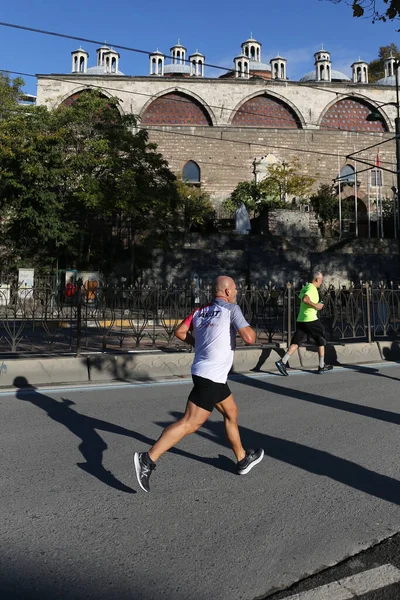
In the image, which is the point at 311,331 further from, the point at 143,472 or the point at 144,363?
the point at 143,472

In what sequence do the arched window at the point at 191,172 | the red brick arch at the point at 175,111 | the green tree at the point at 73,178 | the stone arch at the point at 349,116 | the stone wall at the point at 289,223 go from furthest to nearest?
the stone arch at the point at 349,116 < the red brick arch at the point at 175,111 < the arched window at the point at 191,172 < the stone wall at the point at 289,223 < the green tree at the point at 73,178

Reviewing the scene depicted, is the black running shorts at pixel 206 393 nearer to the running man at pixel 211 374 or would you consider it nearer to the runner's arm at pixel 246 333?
the running man at pixel 211 374

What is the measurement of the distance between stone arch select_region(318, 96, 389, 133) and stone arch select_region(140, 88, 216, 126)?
1184 centimetres

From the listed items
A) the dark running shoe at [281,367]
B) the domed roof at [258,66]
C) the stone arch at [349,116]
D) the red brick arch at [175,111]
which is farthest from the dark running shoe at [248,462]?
the domed roof at [258,66]

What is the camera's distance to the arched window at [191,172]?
50.4 meters

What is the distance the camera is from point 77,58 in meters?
64.5

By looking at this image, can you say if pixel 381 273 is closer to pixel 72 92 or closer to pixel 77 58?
pixel 72 92

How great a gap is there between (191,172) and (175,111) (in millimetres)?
6461

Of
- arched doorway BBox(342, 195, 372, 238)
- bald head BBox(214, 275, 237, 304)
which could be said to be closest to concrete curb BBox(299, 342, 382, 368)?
bald head BBox(214, 275, 237, 304)

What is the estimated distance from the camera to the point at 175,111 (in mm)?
51344

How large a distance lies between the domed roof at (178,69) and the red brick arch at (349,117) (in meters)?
23.9

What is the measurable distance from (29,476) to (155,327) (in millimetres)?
7230

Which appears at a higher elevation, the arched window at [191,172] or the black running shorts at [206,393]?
the arched window at [191,172]

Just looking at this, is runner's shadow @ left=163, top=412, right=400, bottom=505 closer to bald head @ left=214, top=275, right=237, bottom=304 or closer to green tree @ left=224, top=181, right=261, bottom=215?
bald head @ left=214, top=275, right=237, bottom=304
